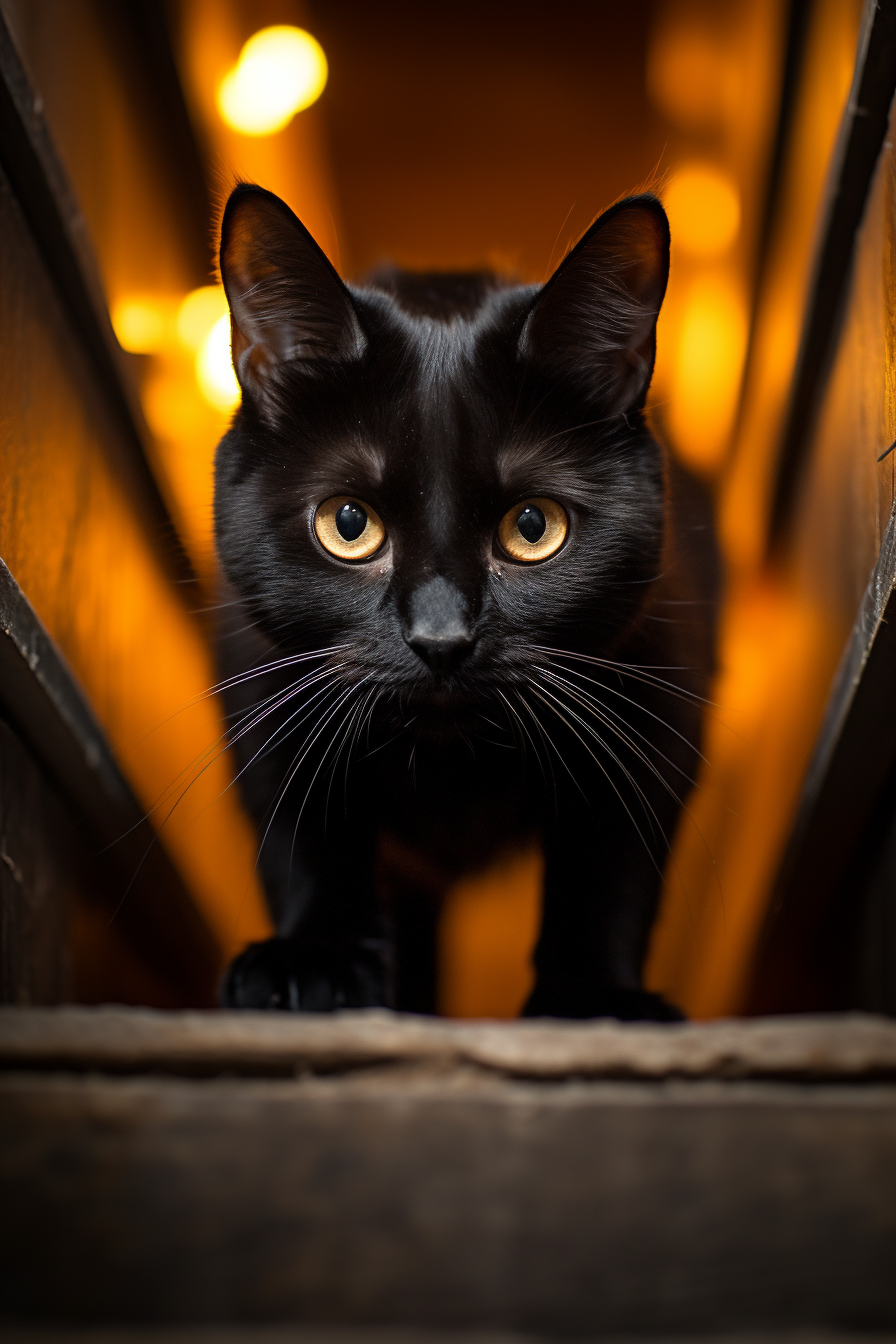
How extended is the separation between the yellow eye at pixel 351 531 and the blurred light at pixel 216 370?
1.05 metres

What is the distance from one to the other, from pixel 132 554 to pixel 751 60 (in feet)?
5.11

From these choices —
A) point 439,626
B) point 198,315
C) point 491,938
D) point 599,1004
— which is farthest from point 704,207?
point 599,1004

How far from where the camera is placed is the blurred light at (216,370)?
81.5 inches

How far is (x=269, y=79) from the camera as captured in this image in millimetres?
2088

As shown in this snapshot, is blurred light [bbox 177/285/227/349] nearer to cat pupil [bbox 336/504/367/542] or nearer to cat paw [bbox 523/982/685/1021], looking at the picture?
cat pupil [bbox 336/504/367/542]

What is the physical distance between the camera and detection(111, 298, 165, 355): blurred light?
67.3 inches

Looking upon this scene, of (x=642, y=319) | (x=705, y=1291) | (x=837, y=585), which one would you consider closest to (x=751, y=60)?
(x=837, y=585)

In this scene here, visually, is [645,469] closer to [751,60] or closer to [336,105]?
[751,60]

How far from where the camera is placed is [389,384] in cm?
112

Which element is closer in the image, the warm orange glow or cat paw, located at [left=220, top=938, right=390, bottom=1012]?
cat paw, located at [left=220, top=938, right=390, bottom=1012]

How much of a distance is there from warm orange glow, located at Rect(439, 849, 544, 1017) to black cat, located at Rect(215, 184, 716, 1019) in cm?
11

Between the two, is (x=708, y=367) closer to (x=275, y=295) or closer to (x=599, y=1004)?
(x=275, y=295)

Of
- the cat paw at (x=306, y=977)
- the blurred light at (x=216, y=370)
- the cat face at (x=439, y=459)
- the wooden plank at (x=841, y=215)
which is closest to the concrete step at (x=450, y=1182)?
the cat paw at (x=306, y=977)

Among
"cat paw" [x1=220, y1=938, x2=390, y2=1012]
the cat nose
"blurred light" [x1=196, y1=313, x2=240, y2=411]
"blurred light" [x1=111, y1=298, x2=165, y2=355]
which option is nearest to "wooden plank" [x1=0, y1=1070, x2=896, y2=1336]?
"cat paw" [x1=220, y1=938, x2=390, y2=1012]
